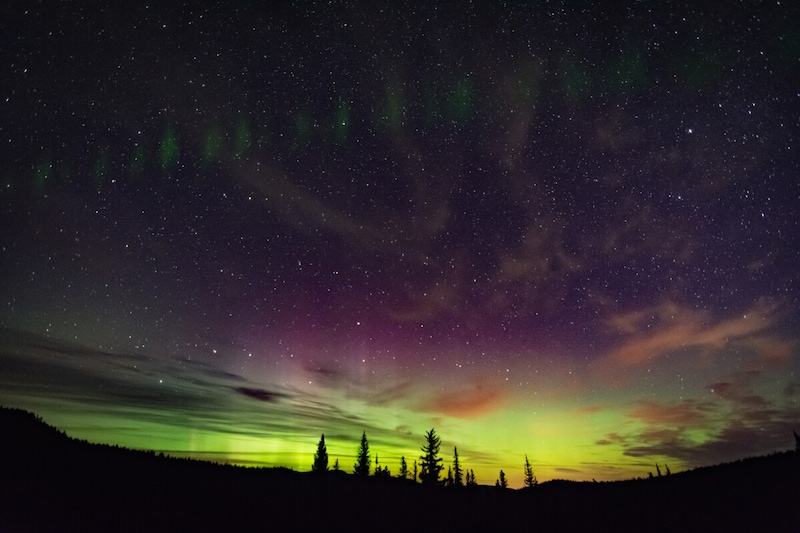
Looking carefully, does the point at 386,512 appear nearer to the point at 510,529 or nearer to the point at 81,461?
the point at 510,529

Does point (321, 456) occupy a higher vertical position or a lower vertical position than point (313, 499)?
higher

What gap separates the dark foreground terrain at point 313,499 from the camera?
41.2ft

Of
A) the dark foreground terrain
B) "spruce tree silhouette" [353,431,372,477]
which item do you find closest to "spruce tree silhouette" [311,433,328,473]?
→ "spruce tree silhouette" [353,431,372,477]

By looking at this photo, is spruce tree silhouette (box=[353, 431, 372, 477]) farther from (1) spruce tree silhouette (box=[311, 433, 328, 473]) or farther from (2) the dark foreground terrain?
(2) the dark foreground terrain

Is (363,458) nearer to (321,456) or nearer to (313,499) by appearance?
(321,456)

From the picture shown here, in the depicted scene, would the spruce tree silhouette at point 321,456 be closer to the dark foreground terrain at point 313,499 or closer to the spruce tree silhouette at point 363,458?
the spruce tree silhouette at point 363,458

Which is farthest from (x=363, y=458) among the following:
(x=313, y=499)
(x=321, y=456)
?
(x=313, y=499)

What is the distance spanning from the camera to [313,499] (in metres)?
16.3

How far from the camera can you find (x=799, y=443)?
37938 mm

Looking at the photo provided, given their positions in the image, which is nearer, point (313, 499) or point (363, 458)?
point (313, 499)

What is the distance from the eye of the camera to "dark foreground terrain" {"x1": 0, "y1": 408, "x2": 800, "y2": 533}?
1257 cm

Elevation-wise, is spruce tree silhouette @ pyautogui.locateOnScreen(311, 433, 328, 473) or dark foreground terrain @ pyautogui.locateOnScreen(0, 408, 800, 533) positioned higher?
spruce tree silhouette @ pyautogui.locateOnScreen(311, 433, 328, 473)

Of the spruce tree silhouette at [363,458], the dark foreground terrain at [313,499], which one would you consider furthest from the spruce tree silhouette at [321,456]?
the dark foreground terrain at [313,499]

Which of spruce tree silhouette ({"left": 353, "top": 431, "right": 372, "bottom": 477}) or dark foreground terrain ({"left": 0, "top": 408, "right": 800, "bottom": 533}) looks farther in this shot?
spruce tree silhouette ({"left": 353, "top": 431, "right": 372, "bottom": 477})
